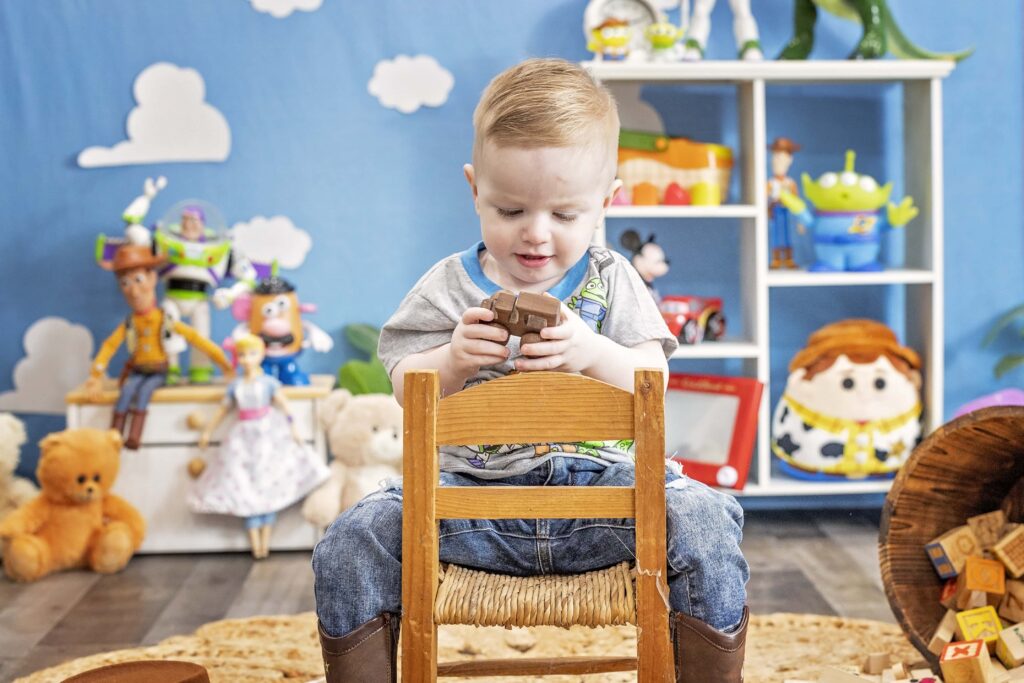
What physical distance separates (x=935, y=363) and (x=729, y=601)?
1.63 metres

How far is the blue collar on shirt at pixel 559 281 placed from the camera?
1461 millimetres

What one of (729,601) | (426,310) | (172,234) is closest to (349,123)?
(172,234)

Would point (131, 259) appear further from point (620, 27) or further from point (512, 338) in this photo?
point (512, 338)

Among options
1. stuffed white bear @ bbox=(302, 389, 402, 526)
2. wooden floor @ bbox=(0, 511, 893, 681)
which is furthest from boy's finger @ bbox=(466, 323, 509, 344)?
stuffed white bear @ bbox=(302, 389, 402, 526)

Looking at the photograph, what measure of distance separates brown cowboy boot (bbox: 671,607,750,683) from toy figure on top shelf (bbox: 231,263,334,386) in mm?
1585

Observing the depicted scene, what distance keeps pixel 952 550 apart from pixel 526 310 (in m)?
0.95

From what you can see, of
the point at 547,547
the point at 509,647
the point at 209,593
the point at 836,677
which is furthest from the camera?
the point at 209,593

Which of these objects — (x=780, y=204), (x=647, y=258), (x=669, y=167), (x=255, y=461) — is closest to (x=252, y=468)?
(x=255, y=461)

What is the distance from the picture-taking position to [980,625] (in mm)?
1717

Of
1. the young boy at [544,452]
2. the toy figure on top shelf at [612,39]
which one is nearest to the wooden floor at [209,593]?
the young boy at [544,452]

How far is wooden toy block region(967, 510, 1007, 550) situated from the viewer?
1829 millimetres

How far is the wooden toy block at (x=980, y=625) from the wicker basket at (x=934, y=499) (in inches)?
Answer: 2.5

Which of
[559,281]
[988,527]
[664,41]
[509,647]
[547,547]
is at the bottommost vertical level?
[509,647]

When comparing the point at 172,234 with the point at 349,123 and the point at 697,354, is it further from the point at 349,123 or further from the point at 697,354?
the point at 697,354
